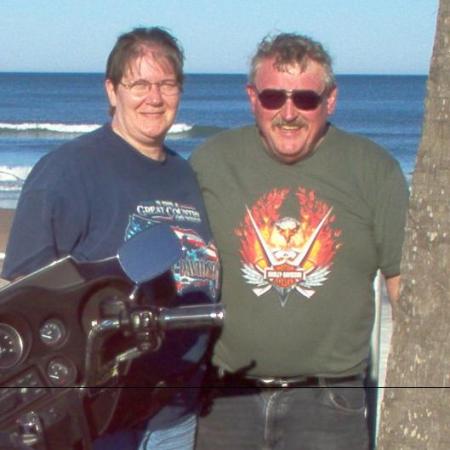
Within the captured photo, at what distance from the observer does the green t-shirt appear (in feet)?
13.4

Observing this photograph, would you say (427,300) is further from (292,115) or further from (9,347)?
(9,347)

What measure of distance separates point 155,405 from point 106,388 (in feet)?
2.53

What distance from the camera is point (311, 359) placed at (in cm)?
411

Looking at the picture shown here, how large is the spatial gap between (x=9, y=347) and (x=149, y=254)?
0.37m

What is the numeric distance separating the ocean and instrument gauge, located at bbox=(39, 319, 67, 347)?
1418 cm

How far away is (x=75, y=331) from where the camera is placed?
267cm

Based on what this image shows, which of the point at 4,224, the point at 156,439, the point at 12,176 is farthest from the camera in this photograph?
the point at 12,176

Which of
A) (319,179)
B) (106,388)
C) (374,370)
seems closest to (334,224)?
(319,179)

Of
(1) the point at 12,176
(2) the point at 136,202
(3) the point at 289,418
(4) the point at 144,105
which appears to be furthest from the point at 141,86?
(1) the point at 12,176

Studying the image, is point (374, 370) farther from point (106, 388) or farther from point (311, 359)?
point (106, 388)

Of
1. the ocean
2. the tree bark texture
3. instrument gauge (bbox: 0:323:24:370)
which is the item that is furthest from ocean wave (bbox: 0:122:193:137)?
instrument gauge (bbox: 0:323:24:370)

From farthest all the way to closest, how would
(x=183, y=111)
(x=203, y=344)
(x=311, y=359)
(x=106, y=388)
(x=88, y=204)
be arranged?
(x=183, y=111)
(x=311, y=359)
(x=203, y=344)
(x=88, y=204)
(x=106, y=388)

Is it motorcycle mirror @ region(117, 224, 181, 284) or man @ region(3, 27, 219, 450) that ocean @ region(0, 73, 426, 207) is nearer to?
man @ region(3, 27, 219, 450)

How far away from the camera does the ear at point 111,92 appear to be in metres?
3.72
